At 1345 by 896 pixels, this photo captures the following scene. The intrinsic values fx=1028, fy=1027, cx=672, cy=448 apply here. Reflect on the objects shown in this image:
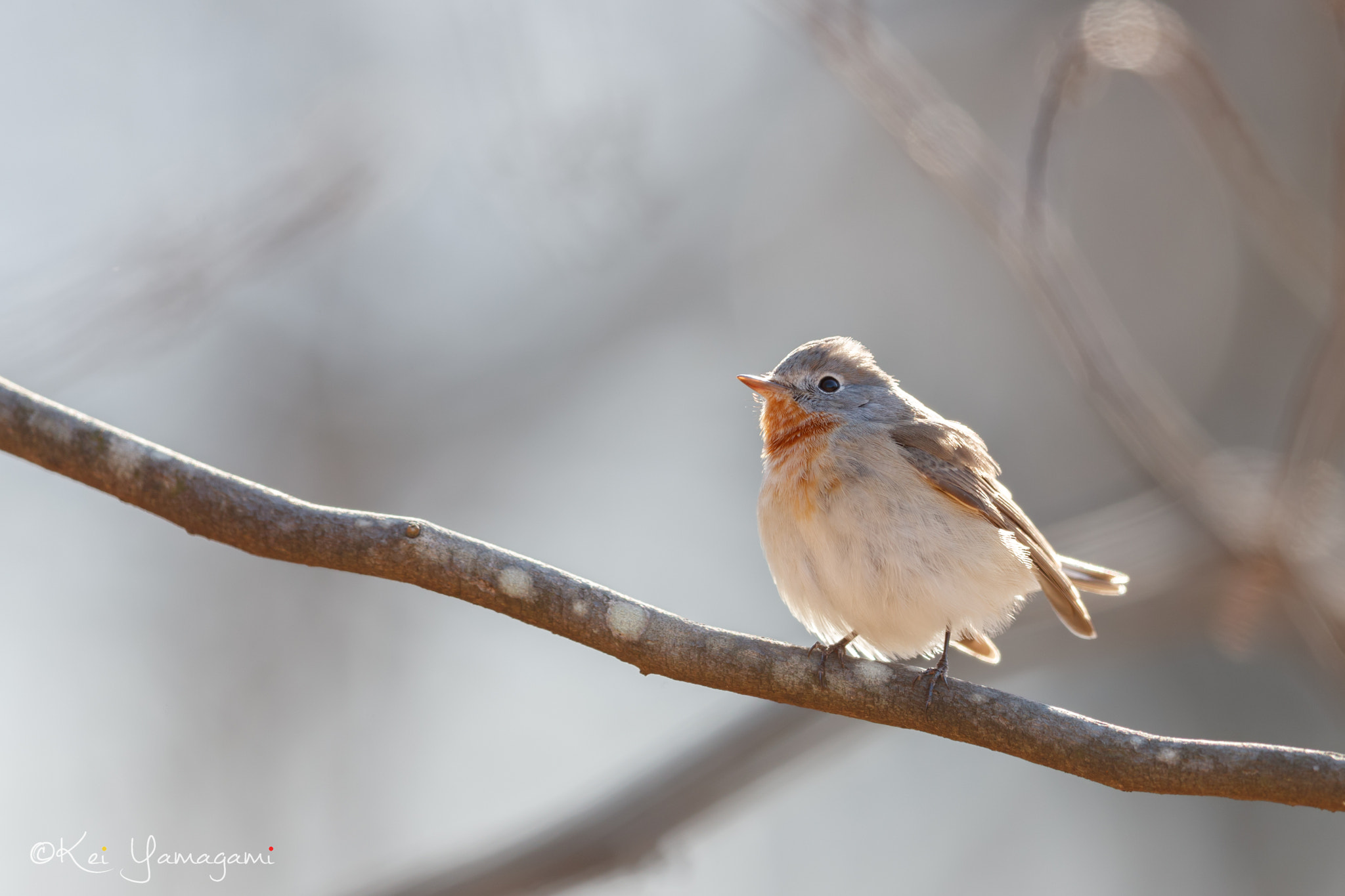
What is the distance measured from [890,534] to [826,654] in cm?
104

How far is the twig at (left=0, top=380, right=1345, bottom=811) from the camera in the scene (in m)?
2.74

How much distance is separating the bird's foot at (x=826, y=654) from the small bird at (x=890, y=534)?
49 millimetres

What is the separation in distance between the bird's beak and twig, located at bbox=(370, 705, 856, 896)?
1648 mm

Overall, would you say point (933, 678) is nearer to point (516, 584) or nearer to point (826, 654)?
point (826, 654)

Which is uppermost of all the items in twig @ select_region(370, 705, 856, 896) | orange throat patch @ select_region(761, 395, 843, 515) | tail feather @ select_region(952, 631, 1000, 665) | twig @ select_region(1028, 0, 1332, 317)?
twig @ select_region(1028, 0, 1332, 317)

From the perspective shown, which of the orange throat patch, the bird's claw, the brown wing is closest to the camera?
the bird's claw

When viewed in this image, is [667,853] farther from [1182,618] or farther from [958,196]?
[1182,618]

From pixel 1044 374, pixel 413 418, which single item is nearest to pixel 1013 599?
pixel 413 418

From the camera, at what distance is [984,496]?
4441mm

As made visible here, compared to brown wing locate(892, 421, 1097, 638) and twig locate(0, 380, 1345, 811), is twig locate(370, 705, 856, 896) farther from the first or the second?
twig locate(0, 380, 1345, 811)

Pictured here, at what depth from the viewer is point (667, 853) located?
4496 millimetres

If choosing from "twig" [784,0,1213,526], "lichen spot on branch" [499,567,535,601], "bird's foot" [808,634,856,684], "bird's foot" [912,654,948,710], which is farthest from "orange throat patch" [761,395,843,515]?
"lichen spot on branch" [499,567,535,601]

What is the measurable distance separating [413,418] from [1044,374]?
7297mm

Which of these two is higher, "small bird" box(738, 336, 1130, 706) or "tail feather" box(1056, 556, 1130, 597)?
"small bird" box(738, 336, 1130, 706)
